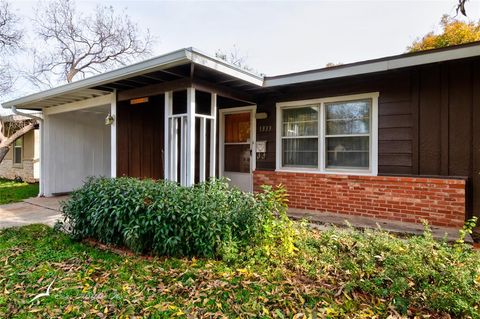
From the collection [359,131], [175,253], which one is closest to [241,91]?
[359,131]

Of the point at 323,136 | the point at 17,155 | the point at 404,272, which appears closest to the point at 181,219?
the point at 404,272

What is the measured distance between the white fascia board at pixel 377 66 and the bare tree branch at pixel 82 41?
15.8 meters

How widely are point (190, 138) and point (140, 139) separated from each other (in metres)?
2.55

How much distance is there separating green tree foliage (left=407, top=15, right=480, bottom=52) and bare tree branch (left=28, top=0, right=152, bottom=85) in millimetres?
17135

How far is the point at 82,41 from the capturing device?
56.5ft

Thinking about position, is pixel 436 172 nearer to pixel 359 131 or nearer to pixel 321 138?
pixel 359 131

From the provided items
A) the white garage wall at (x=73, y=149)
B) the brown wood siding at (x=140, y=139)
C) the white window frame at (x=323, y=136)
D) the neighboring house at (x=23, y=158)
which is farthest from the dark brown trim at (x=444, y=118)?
the neighboring house at (x=23, y=158)

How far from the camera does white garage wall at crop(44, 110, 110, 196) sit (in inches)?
325

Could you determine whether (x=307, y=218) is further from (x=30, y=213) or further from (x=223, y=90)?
(x=30, y=213)

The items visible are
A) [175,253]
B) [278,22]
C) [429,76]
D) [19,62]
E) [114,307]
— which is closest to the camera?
[114,307]

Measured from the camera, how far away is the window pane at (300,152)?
5.68 metres

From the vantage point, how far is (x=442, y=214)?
4367 mm

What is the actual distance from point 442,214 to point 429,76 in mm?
2191

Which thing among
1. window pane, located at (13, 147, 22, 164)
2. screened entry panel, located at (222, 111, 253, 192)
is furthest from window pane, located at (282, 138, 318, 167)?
window pane, located at (13, 147, 22, 164)
